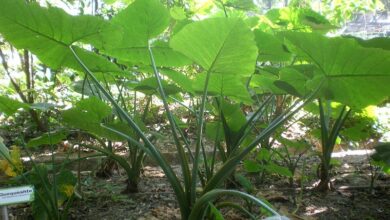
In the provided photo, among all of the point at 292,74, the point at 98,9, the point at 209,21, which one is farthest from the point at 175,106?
the point at 209,21

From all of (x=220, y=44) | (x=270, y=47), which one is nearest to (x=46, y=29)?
(x=220, y=44)

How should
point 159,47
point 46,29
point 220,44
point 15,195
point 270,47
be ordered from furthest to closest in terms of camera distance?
1. point 159,47
2. point 270,47
3. point 46,29
4. point 220,44
5. point 15,195

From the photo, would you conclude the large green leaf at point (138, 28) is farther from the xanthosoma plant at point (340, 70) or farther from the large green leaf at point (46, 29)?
the xanthosoma plant at point (340, 70)

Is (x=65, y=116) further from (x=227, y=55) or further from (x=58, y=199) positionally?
(x=227, y=55)

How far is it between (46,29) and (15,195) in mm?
563

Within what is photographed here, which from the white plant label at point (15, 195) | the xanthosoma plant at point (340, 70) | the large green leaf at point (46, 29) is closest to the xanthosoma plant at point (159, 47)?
the large green leaf at point (46, 29)

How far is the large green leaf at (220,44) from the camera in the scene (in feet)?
3.27

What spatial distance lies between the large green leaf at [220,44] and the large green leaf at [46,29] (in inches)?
12.4

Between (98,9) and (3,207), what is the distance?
290 centimetres

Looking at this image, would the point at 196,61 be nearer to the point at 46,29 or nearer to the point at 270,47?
the point at 270,47

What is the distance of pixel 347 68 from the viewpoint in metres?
1.05

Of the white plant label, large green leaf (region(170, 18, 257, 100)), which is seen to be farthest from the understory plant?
the white plant label

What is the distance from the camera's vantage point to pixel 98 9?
349 cm

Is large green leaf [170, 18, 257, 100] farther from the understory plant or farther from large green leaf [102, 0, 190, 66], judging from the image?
large green leaf [102, 0, 190, 66]
